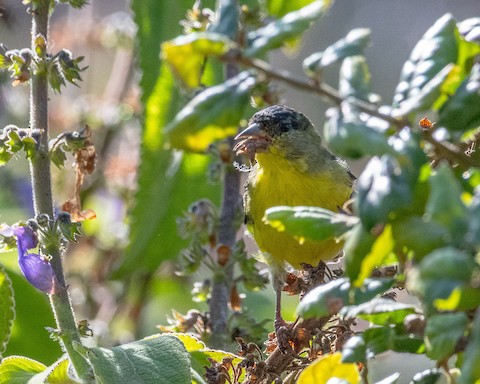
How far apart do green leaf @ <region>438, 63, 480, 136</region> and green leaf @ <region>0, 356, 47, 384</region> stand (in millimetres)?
688

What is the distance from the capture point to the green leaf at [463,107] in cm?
74

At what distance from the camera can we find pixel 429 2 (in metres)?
8.12

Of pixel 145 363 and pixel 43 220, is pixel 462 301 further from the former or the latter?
pixel 43 220

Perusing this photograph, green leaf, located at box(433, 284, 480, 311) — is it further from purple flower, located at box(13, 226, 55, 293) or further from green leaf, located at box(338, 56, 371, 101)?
purple flower, located at box(13, 226, 55, 293)

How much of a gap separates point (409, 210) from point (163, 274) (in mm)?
1733

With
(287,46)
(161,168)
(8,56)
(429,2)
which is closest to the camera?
(287,46)

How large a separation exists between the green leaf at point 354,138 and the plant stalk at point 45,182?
1.80ft

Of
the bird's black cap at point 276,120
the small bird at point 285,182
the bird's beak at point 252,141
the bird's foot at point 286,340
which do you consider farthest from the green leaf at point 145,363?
the bird's black cap at point 276,120

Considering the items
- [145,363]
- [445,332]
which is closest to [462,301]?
[445,332]

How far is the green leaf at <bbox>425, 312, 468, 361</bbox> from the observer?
665mm

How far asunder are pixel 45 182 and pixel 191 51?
0.58 m

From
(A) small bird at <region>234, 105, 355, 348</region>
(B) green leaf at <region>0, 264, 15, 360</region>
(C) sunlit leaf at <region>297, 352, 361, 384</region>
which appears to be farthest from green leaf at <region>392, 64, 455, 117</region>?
(A) small bird at <region>234, 105, 355, 348</region>

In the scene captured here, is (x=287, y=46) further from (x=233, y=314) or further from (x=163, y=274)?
(x=163, y=274)

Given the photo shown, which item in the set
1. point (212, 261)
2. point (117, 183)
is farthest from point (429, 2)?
point (212, 261)
